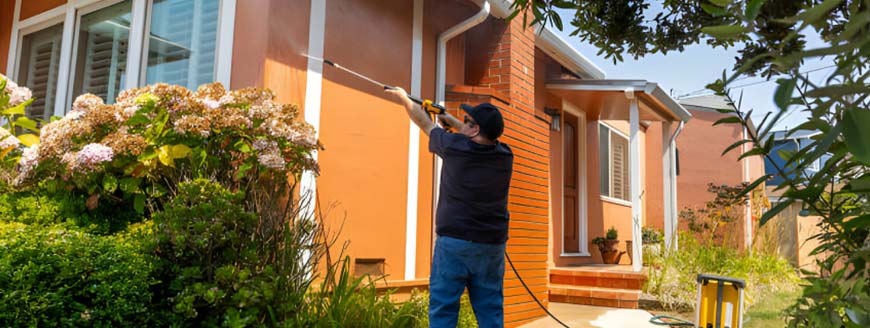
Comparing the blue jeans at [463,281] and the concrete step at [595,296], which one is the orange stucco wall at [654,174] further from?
the blue jeans at [463,281]

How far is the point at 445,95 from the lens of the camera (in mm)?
5711

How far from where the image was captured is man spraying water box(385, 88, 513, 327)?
3301mm

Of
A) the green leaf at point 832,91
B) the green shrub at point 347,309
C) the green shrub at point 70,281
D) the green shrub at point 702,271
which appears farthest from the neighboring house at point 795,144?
the green shrub at point 702,271

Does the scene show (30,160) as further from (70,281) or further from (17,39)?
(17,39)

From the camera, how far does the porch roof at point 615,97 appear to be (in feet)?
26.0

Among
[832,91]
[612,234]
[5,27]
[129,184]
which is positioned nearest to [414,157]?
[129,184]

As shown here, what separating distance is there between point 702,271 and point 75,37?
7.34m

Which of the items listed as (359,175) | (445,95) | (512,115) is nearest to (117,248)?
(359,175)

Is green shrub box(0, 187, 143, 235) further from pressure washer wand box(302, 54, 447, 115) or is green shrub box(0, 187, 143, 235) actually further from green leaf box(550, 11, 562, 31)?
green leaf box(550, 11, 562, 31)

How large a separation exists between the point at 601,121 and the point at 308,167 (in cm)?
739

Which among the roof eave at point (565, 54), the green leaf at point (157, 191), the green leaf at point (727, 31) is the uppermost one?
the roof eave at point (565, 54)

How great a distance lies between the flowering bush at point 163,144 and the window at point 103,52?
1587 millimetres

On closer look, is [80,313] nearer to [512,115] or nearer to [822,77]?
[822,77]

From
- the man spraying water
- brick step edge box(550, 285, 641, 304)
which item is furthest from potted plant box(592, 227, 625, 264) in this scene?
the man spraying water
